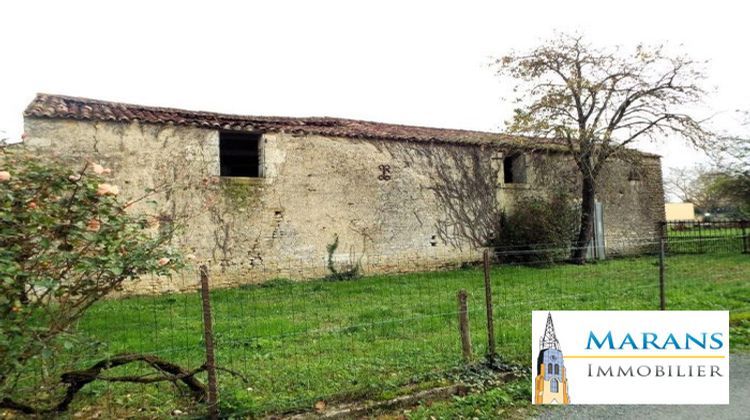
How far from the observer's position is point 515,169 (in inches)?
625

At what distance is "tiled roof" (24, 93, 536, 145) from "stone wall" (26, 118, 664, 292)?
0.57ft

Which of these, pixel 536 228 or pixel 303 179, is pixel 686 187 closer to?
pixel 536 228

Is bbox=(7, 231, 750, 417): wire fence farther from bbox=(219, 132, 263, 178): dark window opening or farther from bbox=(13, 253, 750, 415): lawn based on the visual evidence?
bbox=(219, 132, 263, 178): dark window opening

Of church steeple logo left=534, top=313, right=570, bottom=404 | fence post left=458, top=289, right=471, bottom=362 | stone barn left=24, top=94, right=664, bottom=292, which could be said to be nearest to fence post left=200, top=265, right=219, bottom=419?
fence post left=458, top=289, right=471, bottom=362

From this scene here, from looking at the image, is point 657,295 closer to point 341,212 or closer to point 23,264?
point 341,212

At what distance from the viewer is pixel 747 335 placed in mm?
6012

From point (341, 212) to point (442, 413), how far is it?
8663mm

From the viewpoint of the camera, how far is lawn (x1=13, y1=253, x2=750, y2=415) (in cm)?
430

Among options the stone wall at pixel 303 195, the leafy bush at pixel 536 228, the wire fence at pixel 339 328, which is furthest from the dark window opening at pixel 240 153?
the leafy bush at pixel 536 228

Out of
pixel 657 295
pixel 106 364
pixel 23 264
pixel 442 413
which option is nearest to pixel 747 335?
pixel 657 295

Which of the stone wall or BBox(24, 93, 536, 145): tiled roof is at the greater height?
BBox(24, 93, 536, 145): tiled roof

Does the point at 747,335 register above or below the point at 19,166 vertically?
below

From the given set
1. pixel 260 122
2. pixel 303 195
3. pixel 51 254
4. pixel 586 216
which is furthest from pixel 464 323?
pixel 586 216

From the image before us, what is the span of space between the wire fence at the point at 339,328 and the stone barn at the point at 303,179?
2.95ft
